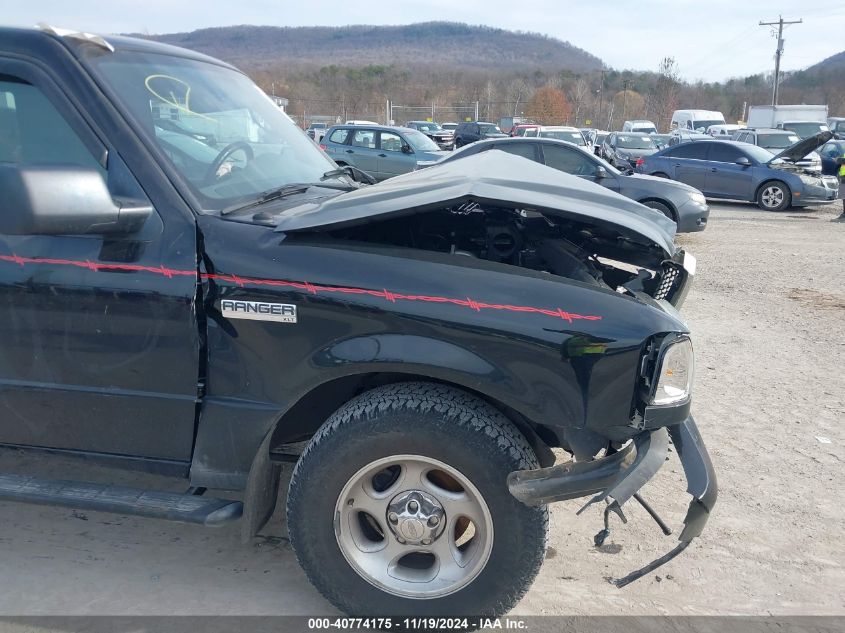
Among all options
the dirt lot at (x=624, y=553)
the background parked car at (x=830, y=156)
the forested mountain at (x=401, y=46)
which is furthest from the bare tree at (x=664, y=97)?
the forested mountain at (x=401, y=46)

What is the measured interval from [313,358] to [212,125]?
1369mm

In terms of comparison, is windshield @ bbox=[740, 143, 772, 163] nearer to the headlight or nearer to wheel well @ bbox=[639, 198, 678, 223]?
wheel well @ bbox=[639, 198, 678, 223]

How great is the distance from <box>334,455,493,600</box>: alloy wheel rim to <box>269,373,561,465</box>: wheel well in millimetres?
325

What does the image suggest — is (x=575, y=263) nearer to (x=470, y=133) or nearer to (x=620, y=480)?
(x=620, y=480)

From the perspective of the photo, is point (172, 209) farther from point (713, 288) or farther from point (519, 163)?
point (713, 288)

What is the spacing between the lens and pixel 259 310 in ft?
8.18

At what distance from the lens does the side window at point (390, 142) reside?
18.0 m

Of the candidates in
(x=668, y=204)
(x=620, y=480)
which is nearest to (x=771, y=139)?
(x=668, y=204)

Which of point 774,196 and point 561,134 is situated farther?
point 561,134

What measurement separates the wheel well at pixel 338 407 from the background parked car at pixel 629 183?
9199mm

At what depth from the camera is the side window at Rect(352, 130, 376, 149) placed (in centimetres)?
1816

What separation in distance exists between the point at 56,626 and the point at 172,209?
1683 mm

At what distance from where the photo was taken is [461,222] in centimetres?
334

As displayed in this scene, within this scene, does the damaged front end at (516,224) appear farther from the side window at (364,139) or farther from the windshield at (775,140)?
the windshield at (775,140)
